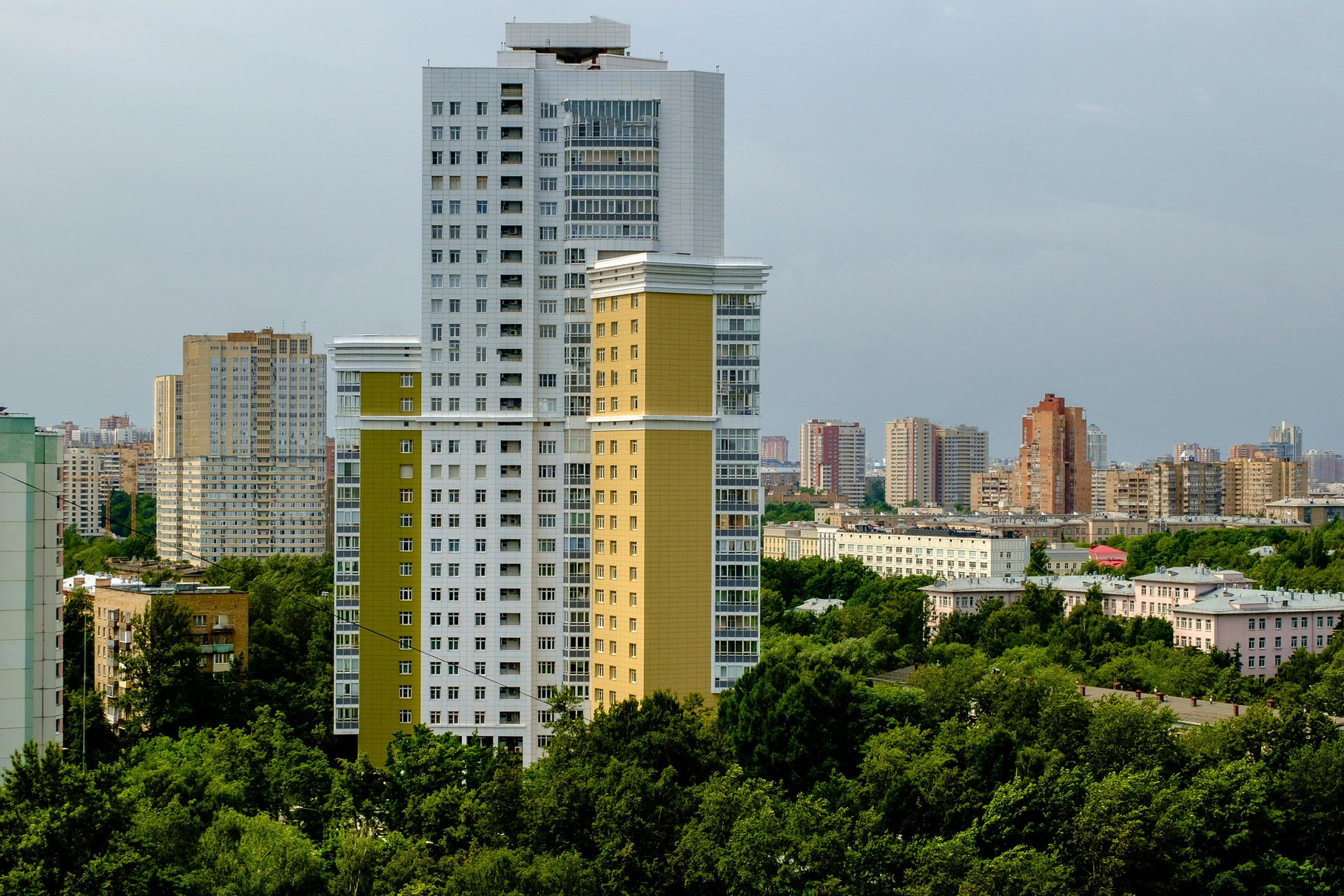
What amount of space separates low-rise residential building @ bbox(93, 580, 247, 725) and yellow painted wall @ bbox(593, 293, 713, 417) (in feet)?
46.5

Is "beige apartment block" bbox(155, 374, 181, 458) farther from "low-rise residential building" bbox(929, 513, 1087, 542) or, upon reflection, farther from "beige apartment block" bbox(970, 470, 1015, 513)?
"beige apartment block" bbox(970, 470, 1015, 513)

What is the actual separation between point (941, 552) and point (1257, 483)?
5540 cm

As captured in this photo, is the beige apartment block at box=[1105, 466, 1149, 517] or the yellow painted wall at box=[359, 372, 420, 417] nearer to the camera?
the yellow painted wall at box=[359, 372, 420, 417]

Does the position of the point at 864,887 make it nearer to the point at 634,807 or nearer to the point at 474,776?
the point at 634,807

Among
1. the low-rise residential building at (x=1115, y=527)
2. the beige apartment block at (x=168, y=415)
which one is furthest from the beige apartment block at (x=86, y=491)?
the low-rise residential building at (x=1115, y=527)

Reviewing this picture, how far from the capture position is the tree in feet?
118

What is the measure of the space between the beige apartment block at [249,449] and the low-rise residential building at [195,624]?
40484 millimetres

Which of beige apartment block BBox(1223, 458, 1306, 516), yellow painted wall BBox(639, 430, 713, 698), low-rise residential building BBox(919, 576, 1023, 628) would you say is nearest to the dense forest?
yellow painted wall BBox(639, 430, 713, 698)

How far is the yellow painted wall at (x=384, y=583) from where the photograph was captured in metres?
34.9

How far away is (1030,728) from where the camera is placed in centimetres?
3114

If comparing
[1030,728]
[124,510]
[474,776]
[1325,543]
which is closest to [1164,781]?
[1030,728]

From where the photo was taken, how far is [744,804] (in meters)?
23.5

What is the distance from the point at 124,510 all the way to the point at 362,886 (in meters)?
80.6

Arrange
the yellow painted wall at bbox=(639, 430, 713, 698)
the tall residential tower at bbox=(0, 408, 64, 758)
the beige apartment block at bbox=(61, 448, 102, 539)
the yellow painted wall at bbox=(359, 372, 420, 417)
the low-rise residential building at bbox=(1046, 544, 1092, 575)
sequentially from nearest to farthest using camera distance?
the tall residential tower at bbox=(0, 408, 64, 758) → the yellow painted wall at bbox=(639, 430, 713, 698) → the yellow painted wall at bbox=(359, 372, 420, 417) → the low-rise residential building at bbox=(1046, 544, 1092, 575) → the beige apartment block at bbox=(61, 448, 102, 539)
